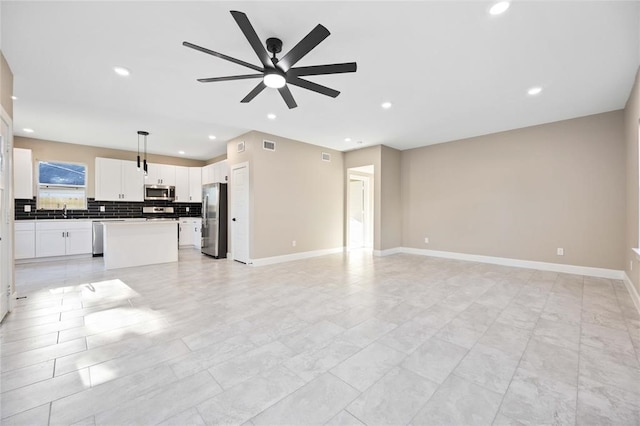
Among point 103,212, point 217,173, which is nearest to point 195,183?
point 217,173

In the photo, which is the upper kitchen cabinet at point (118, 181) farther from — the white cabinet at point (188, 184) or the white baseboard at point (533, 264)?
the white baseboard at point (533, 264)

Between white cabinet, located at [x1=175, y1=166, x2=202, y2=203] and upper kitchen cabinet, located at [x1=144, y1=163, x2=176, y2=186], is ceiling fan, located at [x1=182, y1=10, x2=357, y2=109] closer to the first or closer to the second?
upper kitchen cabinet, located at [x1=144, y1=163, x2=176, y2=186]

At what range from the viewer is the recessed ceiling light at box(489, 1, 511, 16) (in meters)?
2.06

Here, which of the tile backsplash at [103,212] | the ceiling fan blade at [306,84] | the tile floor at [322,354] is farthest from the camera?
the tile backsplash at [103,212]

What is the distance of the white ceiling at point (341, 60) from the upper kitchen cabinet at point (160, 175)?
7.83 ft

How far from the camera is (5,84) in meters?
2.86

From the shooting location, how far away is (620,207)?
4.25 metres

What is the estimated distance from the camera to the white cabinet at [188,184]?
7.89 m

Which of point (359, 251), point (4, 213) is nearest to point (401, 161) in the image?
point (359, 251)

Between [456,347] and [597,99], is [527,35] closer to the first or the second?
[597,99]

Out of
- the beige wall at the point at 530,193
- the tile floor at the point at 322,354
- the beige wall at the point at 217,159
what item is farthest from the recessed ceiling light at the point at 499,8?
the beige wall at the point at 217,159

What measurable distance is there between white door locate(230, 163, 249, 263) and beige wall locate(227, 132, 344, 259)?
0.56 ft

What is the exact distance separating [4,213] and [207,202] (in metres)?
3.94

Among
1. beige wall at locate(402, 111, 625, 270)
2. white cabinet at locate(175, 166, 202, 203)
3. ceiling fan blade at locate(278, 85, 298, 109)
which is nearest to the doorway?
beige wall at locate(402, 111, 625, 270)
